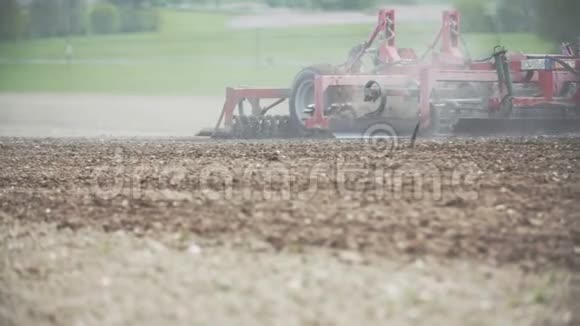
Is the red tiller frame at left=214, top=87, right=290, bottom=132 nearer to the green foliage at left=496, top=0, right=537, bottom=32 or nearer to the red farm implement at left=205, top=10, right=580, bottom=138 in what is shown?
the red farm implement at left=205, top=10, right=580, bottom=138

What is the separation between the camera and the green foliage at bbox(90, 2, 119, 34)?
38.8 meters

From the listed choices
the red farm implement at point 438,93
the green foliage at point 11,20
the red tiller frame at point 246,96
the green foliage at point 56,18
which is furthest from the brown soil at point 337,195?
the green foliage at point 56,18

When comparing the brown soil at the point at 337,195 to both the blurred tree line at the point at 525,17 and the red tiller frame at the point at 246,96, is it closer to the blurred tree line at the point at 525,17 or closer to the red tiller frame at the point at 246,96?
→ the red tiller frame at the point at 246,96

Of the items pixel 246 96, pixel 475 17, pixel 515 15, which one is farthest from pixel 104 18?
pixel 246 96

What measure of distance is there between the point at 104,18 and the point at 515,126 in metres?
26.1

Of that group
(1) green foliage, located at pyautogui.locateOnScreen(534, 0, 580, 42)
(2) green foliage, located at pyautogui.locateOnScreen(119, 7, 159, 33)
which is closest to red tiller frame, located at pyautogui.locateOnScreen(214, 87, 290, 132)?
(1) green foliage, located at pyautogui.locateOnScreen(534, 0, 580, 42)

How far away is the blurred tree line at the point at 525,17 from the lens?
2027 cm

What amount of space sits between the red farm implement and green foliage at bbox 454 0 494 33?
500cm

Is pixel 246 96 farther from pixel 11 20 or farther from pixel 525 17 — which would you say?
pixel 11 20

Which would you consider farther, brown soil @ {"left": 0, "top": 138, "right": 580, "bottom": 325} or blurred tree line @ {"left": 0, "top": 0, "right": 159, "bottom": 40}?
blurred tree line @ {"left": 0, "top": 0, "right": 159, "bottom": 40}

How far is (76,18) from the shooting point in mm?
40406

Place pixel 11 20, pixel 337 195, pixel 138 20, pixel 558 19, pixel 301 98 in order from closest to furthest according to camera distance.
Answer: pixel 337 195, pixel 301 98, pixel 558 19, pixel 11 20, pixel 138 20

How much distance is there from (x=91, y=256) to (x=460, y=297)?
2.64m

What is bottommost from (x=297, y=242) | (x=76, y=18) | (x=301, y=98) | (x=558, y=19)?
(x=297, y=242)
